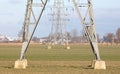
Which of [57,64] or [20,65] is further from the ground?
[20,65]

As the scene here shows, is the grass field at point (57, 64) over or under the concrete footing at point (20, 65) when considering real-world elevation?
under

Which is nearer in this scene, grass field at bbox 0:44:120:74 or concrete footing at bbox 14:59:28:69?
grass field at bbox 0:44:120:74

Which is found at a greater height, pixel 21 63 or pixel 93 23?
pixel 93 23

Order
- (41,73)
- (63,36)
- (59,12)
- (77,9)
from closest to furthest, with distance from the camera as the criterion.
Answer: (41,73), (77,9), (59,12), (63,36)

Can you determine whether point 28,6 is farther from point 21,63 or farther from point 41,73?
point 41,73

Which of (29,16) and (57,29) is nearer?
(29,16)

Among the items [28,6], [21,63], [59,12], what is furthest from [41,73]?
[59,12]

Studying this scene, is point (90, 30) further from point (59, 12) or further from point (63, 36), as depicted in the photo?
point (63, 36)

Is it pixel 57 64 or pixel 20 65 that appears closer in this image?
pixel 20 65

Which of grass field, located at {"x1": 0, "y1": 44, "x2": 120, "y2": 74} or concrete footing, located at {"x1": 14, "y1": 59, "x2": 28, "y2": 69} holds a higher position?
concrete footing, located at {"x1": 14, "y1": 59, "x2": 28, "y2": 69}

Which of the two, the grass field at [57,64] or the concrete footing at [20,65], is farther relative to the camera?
the concrete footing at [20,65]

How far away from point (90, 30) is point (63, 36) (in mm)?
96288

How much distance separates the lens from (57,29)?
119 meters

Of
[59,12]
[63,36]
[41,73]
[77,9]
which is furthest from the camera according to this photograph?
[63,36]
